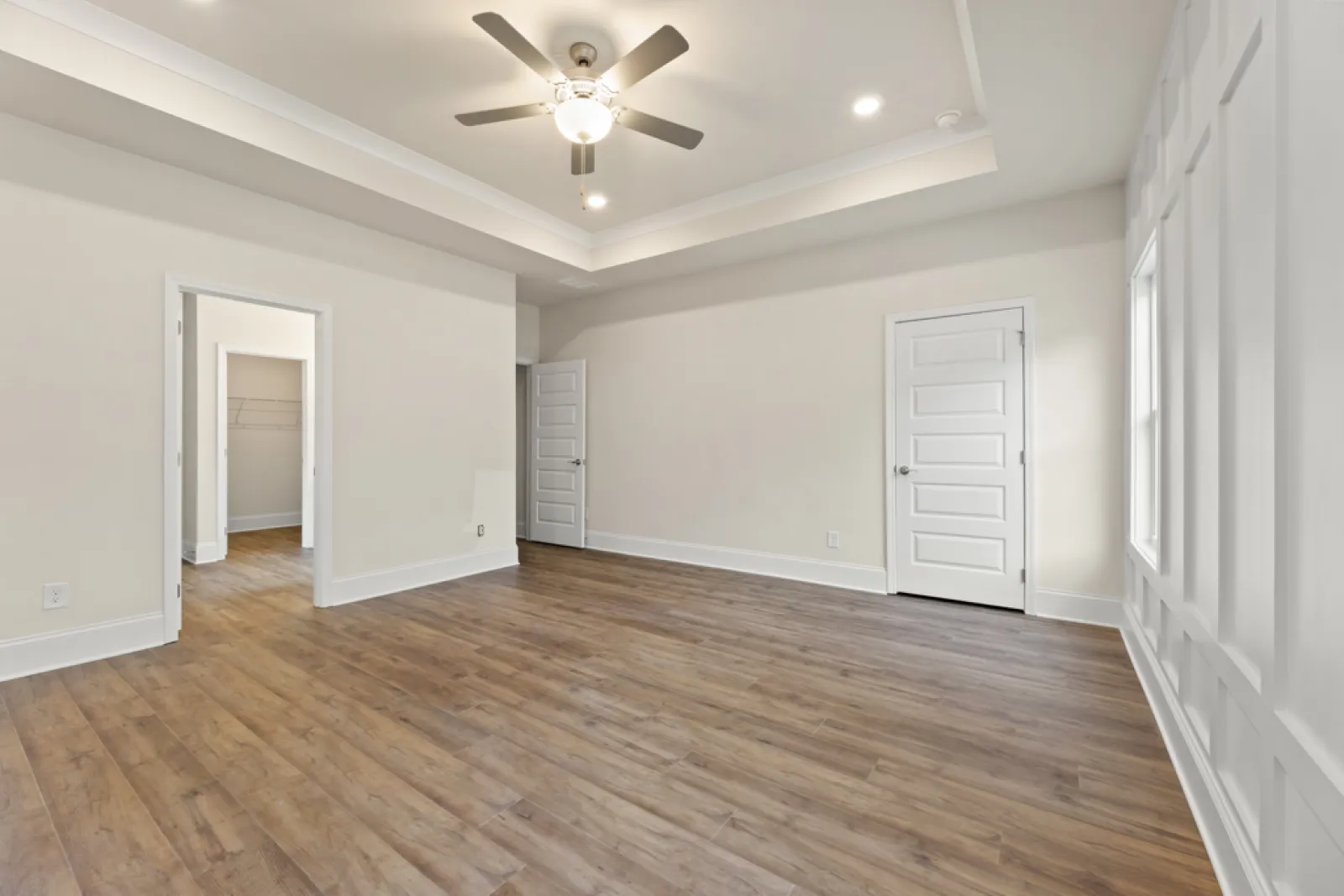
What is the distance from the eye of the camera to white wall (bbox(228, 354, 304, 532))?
8.06m

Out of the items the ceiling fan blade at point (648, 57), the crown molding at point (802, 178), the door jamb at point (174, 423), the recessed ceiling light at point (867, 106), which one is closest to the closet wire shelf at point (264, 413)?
the door jamb at point (174, 423)

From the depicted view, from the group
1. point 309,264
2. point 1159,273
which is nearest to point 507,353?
point 309,264

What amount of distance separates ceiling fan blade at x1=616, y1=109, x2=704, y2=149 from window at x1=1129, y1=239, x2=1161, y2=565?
2.59 m

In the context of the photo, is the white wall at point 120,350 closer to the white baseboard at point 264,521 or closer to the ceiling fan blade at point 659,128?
the ceiling fan blade at point 659,128

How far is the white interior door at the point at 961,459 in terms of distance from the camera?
165 inches

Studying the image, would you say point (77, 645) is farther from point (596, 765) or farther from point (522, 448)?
point (522, 448)

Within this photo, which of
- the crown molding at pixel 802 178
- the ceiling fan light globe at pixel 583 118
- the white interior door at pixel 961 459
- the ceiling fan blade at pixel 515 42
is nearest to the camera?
the ceiling fan blade at pixel 515 42

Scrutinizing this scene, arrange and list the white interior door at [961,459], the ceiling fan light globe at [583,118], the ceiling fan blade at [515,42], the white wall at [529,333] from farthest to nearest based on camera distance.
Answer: the white wall at [529,333], the white interior door at [961,459], the ceiling fan light globe at [583,118], the ceiling fan blade at [515,42]

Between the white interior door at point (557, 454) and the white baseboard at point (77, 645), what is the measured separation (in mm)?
3857

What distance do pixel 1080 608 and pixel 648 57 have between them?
433cm

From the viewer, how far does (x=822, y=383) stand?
5031mm

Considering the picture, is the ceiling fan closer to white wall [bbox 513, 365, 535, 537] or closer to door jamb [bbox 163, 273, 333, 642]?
door jamb [bbox 163, 273, 333, 642]

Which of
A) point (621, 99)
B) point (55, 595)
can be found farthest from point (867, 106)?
point (55, 595)

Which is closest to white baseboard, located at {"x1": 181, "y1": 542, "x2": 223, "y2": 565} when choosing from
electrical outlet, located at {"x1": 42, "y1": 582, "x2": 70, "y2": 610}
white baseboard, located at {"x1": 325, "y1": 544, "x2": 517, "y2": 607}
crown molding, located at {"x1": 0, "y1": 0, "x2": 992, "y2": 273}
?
white baseboard, located at {"x1": 325, "y1": 544, "x2": 517, "y2": 607}
